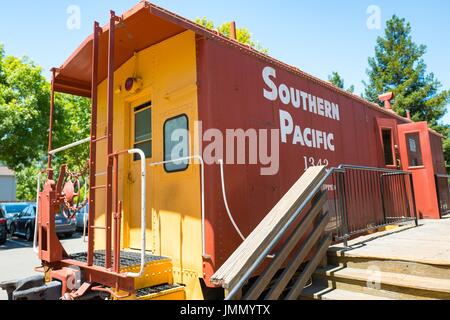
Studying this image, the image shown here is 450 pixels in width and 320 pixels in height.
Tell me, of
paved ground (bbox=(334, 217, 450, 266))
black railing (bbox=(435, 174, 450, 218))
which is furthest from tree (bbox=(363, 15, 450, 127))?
paved ground (bbox=(334, 217, 450, 266))

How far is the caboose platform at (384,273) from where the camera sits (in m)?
3.08

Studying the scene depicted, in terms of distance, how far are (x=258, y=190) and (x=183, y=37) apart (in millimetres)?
2094

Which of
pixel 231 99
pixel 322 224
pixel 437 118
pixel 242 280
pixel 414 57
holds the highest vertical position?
pixel 414 57

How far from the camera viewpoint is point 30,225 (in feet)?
47.9

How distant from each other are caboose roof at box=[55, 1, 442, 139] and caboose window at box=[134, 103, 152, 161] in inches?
33.1

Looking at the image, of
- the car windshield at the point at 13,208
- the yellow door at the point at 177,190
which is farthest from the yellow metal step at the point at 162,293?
the car windshield at the point at 13,208

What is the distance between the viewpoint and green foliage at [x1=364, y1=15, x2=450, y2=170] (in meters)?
25.1

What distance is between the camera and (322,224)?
385cm

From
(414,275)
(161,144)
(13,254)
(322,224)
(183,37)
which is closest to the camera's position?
(414,275)

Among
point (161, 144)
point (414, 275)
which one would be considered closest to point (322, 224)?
point (414, 275)

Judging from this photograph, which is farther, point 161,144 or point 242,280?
point 161,144

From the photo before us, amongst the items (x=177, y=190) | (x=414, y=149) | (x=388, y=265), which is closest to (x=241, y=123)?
(x=177, y=190)

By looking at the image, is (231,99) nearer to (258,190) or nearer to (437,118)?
(258,190)

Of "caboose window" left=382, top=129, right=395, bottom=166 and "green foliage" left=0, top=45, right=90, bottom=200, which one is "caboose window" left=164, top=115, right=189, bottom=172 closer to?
"caboose window" left=382, top=129, right=395, bottom=166
